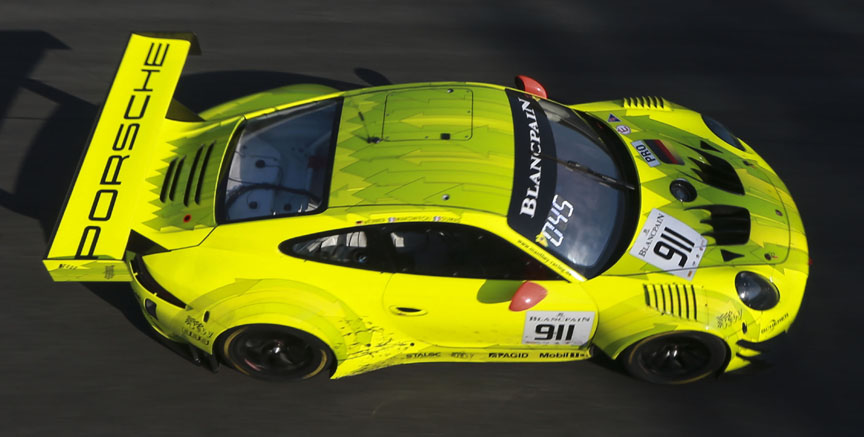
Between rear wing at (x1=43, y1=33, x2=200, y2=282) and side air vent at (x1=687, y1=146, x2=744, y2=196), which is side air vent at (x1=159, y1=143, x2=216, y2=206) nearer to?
rear wing at (x1=43, y1=33, x2=200, y2=282)

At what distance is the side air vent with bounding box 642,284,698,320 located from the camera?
4.06m

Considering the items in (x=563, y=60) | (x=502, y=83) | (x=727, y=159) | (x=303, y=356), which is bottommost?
(x=303, y=356)

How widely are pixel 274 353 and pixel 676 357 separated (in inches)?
94.2

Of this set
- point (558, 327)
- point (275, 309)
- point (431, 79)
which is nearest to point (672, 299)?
point (558, 327)

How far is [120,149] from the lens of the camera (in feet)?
14.2

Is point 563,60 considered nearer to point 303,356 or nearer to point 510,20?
point 510,20

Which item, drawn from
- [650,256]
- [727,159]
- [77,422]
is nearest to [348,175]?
[650,256]

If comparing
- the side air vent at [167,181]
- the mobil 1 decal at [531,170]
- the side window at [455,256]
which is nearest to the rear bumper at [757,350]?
the side window at [455,256]

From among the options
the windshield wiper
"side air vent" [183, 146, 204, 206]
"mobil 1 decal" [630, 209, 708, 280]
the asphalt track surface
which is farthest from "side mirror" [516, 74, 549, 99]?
"side air vent" [183, 146, 204, 206]

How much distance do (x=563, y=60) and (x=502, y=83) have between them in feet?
2.42

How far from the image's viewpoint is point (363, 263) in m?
4.01

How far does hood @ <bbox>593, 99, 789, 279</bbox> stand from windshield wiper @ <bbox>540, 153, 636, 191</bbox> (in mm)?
126

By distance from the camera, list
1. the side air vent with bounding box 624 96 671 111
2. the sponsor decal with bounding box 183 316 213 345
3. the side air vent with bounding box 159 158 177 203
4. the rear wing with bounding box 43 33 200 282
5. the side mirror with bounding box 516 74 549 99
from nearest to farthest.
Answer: the rear wing with bounding box 43 33 200 282, the sponsor decal with bounding box 183 316 213 345, the side air vent with bounding box 159 158 177 203, the side mirror with bounding box 516 74 549 99, the side air vent with bounding box 624 96 671 111

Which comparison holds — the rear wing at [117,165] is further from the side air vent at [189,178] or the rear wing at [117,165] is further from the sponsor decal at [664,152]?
the sponsor decal at [664,152]
